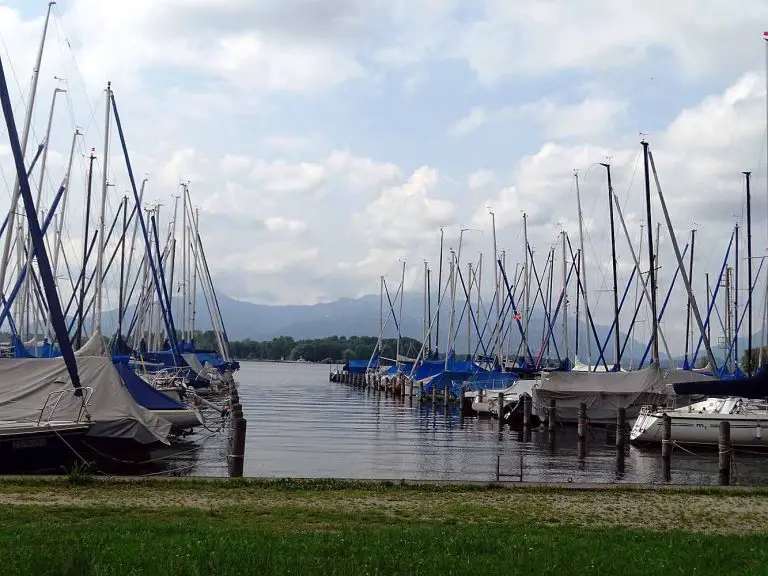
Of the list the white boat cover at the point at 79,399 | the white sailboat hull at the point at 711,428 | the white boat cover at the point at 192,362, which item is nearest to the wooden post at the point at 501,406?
the white sailboat hull at the point at 711,428

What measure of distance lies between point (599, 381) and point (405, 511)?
120ft

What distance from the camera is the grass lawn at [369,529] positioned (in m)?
10.5

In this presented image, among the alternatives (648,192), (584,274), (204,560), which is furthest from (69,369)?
(584,274)

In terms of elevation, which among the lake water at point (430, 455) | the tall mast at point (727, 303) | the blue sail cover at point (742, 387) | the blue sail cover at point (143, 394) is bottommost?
the lake water at point (430, 455)

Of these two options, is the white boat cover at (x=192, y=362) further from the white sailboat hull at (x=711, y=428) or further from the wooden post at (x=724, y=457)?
the wooden post at (x=724, y=457)

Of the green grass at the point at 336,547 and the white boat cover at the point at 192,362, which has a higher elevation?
the white boat cover at the point at 192,362

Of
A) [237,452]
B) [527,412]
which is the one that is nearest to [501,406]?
[527,412]

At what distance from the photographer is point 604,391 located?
1945 inches

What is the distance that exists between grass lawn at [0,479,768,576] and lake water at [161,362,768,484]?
555 centimetres

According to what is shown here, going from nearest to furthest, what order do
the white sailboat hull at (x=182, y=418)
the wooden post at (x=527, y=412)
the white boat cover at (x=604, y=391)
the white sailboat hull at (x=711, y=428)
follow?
the white sailboat hull at (x=182, y=418) < the white sailboat hull at (x=711, y=428) < the white boat cover at (x=604, y=391) < the wooden post at (x=527, y=412)

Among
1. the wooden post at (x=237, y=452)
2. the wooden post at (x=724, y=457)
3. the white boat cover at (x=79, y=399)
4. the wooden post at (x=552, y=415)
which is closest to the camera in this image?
the wooden post at (x=237, y=452)

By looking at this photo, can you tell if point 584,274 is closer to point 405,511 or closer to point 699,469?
point 699,469

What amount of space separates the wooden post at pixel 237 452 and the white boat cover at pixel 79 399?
7.95 metres

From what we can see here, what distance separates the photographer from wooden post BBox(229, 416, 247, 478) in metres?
20.1
